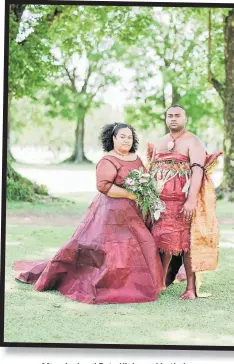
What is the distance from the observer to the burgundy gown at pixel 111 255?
3.64m

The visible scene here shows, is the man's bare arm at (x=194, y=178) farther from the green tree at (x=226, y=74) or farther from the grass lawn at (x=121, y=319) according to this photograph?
the green tree at (x=226, y=74)

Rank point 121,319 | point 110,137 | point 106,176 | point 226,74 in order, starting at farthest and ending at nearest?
point 226,74 → point 110,137 → point 106,176 → point 121,319

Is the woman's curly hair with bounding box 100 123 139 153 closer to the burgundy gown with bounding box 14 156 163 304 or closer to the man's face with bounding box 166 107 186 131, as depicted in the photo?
the burgundy gown with bounding box 14 156 163 304

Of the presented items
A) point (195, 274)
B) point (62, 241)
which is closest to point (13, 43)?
point (62, 241)

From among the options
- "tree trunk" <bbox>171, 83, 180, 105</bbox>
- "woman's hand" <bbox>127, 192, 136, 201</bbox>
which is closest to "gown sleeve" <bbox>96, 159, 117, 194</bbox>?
"woman's hand" <bbox>127, 192, 136, 201</bbox>

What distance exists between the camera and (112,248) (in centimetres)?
366

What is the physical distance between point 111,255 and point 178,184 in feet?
2.05

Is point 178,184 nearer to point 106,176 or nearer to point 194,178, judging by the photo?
point 194,178

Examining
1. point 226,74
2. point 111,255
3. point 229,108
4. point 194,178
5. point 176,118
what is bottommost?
point 111,255

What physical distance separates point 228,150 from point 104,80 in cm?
138

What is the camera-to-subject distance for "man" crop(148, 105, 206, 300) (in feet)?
12.1

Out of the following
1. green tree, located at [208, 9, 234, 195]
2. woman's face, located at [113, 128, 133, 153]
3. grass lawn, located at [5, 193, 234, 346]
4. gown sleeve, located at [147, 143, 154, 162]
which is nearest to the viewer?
grass lawn, located at [5, 193, 234, 346]

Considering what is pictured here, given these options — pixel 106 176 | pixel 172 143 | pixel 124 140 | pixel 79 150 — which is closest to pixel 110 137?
pixel 124 140

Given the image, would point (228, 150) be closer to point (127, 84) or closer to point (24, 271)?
point (127, 84)
